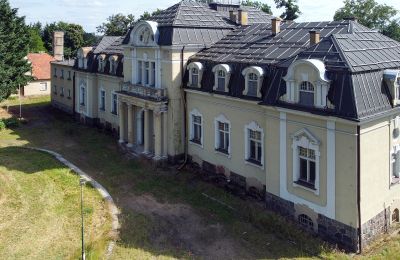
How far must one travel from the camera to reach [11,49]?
149 feet

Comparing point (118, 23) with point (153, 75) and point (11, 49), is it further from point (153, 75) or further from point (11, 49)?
point (153, 75)

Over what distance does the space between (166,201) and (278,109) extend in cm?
829

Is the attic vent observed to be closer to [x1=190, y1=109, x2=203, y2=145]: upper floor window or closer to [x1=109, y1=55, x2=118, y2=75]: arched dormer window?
[x1=190, y1=109, x2=203, y2=145]: upper floor window

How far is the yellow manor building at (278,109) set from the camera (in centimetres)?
1825

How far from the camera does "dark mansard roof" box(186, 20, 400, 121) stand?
17.9m

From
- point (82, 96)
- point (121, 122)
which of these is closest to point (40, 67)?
point (82, 96)

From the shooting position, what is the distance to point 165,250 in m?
18.8

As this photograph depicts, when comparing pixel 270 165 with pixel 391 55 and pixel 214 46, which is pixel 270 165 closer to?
pixel 391 55

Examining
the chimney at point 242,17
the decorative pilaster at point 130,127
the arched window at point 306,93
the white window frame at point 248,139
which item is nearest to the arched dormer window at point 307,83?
the arched window at point 306,93

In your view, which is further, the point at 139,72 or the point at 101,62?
the point at 101,62

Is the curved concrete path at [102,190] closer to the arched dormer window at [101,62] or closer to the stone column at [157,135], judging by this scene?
the stone column at [157,135]

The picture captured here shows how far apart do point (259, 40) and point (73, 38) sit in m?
76.4

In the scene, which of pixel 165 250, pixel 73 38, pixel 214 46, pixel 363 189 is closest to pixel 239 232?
pixel 165 250

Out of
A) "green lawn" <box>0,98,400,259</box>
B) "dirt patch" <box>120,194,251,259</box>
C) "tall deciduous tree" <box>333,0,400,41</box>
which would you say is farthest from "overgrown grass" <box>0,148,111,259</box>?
"tall deciduous tree" <box>333,0,400,41</box>
